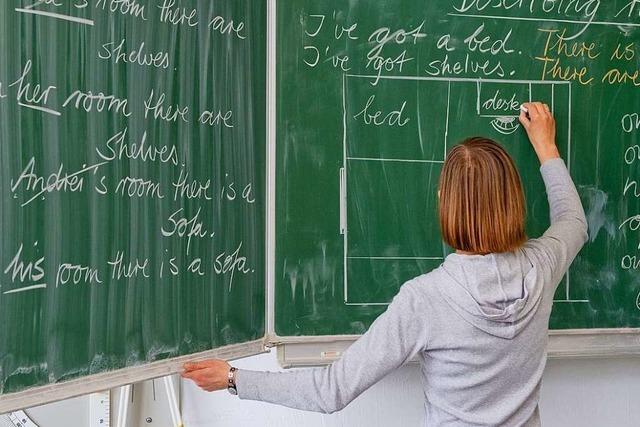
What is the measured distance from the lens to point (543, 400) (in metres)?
2.15

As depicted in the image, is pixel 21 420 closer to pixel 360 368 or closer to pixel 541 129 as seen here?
pixel 360 368

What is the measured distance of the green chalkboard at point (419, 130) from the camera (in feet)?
5.90

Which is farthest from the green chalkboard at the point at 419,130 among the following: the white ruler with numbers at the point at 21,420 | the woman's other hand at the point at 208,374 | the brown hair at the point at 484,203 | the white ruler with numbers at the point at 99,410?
the white ruler with numbers at the point at 21,420

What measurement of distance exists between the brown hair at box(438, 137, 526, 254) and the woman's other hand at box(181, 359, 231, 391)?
61 cm

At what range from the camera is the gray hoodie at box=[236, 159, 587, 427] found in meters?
1.46

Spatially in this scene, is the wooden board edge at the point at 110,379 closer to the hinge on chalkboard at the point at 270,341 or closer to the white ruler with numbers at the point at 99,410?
the hinge on chalkboard at the point at 270,341

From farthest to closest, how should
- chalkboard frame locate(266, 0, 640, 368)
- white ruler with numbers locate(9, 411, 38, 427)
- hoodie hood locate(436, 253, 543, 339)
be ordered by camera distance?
white ruler with numbers locate(9, 411, 38, 427) → chalkboard frame locate(266, 0, 640, 368) → hoodie hood locate(436, 253, 543, 339)

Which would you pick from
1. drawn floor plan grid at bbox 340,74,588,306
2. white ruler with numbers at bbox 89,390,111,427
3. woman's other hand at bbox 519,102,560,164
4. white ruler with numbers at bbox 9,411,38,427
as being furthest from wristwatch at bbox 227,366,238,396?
woman's other hand at bbox 519,102,560,164

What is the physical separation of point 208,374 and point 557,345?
3.25ft

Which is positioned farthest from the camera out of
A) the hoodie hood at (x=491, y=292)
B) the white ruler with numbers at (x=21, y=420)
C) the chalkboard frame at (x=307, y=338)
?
the white ruler with numbers at (x=21, y=420)

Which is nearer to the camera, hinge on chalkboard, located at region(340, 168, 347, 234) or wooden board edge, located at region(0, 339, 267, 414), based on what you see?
wooden board edge, located at region(0, 339, 267, 414)

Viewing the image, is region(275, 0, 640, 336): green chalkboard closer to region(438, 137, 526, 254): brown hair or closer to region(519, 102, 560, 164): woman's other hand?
region(519, 102, 560, 164): woman's other hand

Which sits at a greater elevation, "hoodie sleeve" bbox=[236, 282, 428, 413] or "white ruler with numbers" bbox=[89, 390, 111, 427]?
"hoodie sleeve" bbox=[236, 282, 428, 413]

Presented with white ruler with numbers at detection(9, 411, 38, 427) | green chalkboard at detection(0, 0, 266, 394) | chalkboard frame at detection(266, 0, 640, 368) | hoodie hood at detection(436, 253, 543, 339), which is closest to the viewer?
green chalkboard at detection(0, 0, 266, 394)
